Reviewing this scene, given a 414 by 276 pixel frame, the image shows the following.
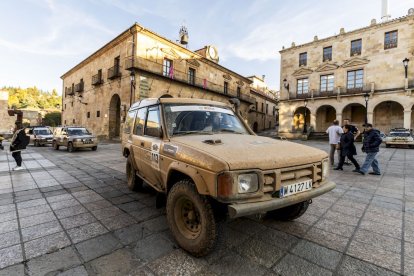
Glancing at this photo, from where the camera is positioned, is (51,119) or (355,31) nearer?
(355,31)

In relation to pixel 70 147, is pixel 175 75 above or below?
above

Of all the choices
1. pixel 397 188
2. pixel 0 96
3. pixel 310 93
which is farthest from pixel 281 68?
pixel 0 96

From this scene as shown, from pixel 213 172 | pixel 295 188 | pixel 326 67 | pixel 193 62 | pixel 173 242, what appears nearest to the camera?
pixel 213 172

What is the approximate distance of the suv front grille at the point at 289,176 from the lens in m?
2.20

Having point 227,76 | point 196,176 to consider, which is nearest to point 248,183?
point 196,176

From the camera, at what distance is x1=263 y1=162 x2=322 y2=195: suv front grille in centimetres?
220

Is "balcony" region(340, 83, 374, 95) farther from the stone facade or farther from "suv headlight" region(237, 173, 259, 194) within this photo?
the stone facade

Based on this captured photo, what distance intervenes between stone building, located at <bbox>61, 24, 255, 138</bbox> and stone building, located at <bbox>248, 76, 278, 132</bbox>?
9656 millimetres

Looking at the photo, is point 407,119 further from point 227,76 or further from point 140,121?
point 140,121

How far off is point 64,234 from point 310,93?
30227mm

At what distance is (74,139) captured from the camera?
13.1m

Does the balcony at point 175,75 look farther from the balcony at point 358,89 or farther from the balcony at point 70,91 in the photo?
the balcony at point 70,91

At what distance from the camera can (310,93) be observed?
27.9 meters

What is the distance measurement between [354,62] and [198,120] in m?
29.0
